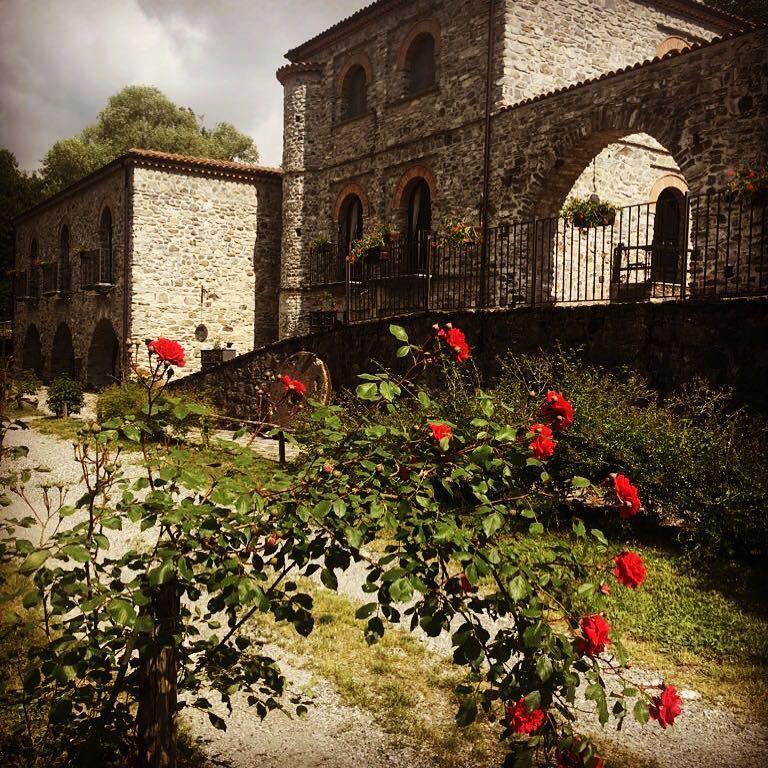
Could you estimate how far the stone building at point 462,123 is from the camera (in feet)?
40.7

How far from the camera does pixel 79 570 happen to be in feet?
6.96

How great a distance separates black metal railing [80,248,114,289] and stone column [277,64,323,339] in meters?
4.62

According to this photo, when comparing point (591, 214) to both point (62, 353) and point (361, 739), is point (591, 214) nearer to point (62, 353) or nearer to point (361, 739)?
point (361, 739)

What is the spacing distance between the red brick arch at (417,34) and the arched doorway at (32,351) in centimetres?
1581

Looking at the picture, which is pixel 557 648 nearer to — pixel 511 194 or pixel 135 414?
pixel 135 414

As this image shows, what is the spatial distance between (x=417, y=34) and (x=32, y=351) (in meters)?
17.6

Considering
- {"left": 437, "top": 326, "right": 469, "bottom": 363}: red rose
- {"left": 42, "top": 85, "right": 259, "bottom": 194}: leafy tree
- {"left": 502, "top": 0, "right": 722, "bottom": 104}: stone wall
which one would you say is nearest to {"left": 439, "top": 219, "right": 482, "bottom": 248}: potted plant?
{"left": 502, "top": 0, "right": 722, "bottom": 104}: stone wall

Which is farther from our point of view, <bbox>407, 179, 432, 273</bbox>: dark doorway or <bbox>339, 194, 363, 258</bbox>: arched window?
<bbox>339, 194, 363, 258</bbox>: arched window

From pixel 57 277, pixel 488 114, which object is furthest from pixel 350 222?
pixel 57 277

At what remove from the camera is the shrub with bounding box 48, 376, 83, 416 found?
14273mm

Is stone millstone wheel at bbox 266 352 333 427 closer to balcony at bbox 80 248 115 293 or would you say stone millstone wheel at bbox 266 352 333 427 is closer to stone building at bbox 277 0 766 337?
stone building at bbox 277 0 766 337

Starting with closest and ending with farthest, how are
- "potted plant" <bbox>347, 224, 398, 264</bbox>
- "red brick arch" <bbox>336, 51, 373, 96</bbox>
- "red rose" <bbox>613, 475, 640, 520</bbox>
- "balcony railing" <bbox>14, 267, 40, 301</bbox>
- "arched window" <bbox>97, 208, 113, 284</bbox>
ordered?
1. "red rose" <bbox>613, 475, 640, 520</bbox>
2. "potted plant" <bbox>347, 224, 398, 264</bbox>
3. "red brick arch" <bbox>336, 51, 373, 96</bbox>
4. "arched window" <bbox>97, 208, 113, 284</bbox>
5. "balcony railing" <bbox>14, 267, 40, 301</bbox>

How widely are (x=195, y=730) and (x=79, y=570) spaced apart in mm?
1830

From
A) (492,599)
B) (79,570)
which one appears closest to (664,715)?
(492,599)
